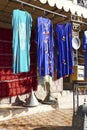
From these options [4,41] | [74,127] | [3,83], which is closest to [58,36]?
[4,41]

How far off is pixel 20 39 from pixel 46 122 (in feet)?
9.30

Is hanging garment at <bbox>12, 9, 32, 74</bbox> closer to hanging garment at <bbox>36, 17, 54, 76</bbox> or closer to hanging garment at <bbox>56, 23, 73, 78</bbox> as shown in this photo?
hanging garment at <bbox>36, 17, 54, 76</bbox>

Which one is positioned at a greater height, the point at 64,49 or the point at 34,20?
the point at 34,20

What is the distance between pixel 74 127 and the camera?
22.5 ft

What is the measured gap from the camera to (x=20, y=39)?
7281mm

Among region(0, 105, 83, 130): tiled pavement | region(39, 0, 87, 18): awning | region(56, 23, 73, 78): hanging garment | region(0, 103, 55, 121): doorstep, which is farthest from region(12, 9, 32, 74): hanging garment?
region(0, 103, 55, 121): doorstep

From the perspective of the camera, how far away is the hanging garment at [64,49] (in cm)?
881

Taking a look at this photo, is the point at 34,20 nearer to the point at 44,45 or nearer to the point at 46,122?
the point at 44,45

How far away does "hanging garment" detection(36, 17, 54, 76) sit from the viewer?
26.0 ft

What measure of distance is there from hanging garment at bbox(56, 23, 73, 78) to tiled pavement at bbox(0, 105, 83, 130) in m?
1.50

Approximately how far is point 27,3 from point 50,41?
1547mm

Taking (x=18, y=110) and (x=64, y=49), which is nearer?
(x=64, y=49)

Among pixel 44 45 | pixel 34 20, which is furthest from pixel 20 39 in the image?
pixel 34 20

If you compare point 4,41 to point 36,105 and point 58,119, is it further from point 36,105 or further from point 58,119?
point 58,119
